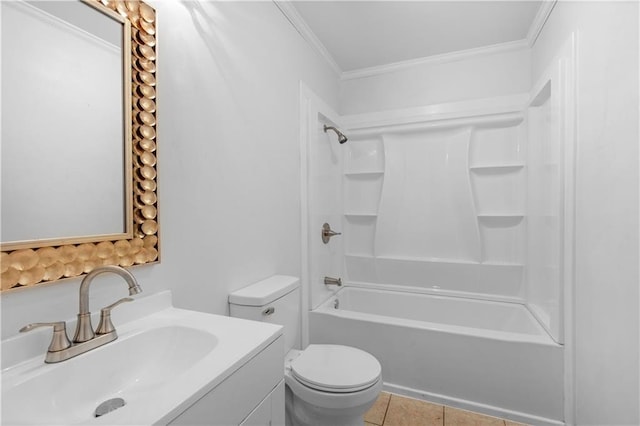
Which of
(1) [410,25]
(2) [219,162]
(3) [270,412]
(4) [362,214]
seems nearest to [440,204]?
(4) [362,214]

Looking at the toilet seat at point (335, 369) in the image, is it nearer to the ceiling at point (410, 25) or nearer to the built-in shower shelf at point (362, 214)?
the built-in shower shelf at point (362, 214)

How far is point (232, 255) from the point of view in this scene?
151 cm

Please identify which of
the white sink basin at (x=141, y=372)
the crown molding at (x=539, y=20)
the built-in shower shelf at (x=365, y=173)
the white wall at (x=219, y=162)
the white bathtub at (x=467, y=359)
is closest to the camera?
the white sink basin at (x=141, y=372)

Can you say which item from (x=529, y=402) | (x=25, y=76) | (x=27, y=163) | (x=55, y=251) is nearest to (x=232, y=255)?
(x=55, y=251)

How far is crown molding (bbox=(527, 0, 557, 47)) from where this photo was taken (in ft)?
6.20

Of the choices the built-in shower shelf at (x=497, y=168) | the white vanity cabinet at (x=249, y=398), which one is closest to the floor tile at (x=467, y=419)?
the white vanity cabinet at (x=249, y=398)

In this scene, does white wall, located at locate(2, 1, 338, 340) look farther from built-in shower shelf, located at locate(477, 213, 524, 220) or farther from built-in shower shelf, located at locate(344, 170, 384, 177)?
built-in shower shelf, located at locate(477, 213, 524, 220)

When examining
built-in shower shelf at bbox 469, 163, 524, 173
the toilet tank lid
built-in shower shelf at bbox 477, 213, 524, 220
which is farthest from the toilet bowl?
built-in shower shelf at bbox 469, 163, 524, 173

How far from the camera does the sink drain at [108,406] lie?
755mm

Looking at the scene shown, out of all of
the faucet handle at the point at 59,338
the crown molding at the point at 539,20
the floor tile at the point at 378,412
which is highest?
the crown molding at the point at 539,20

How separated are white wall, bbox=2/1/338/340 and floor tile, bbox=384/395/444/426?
1.04m

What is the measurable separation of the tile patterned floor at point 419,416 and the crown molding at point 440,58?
2.59 metres

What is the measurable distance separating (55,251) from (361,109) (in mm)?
2600

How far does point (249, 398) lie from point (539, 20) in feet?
8.86
